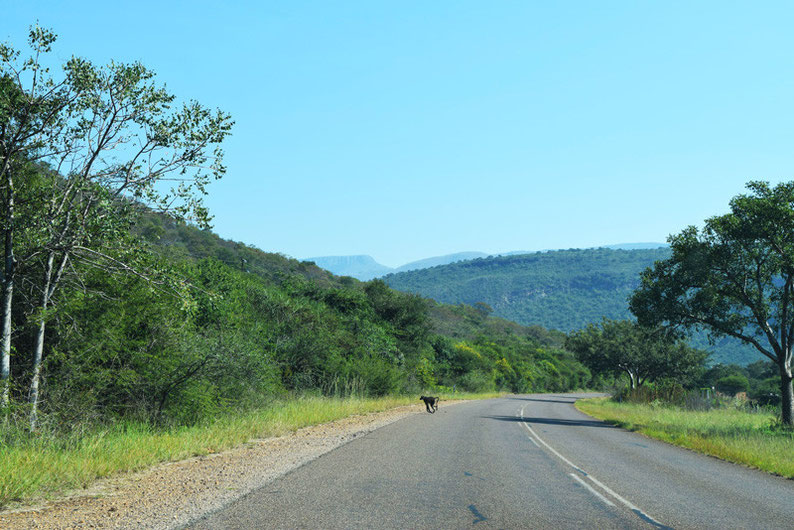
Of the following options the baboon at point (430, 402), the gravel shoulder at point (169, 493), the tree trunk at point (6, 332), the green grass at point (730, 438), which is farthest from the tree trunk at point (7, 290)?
the baboon at point (430, 402)

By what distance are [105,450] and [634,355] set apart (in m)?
54.3

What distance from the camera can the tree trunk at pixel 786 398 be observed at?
74.3 ft

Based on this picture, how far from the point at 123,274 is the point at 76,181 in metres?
1.89

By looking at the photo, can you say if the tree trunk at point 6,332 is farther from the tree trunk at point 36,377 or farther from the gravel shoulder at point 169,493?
the gravel shoulder at point 169,493

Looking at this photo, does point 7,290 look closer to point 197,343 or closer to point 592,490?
point 197,343

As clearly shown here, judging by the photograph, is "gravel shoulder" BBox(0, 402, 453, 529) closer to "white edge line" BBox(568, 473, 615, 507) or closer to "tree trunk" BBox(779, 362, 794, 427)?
"white edge line" BBox(568, 473, 615, 507)

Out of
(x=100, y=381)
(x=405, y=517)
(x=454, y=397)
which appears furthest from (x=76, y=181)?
(x=454, y=397)

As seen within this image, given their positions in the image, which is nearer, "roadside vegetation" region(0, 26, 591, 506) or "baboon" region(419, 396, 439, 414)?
"roadside vegetation" region(0, 26, 591, 506)

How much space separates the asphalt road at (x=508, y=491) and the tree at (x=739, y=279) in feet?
41.8

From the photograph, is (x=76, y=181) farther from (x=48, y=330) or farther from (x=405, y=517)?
(x=405, y=517)

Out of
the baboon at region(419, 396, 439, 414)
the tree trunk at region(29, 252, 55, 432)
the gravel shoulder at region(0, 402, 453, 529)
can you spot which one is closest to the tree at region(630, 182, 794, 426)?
the baboon at region(419, 396, 439, 414)

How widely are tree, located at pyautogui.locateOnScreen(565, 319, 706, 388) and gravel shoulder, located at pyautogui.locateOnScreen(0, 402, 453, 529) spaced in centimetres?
4791

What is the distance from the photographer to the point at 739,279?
2481 centimetres

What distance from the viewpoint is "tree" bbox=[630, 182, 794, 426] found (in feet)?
75.6
